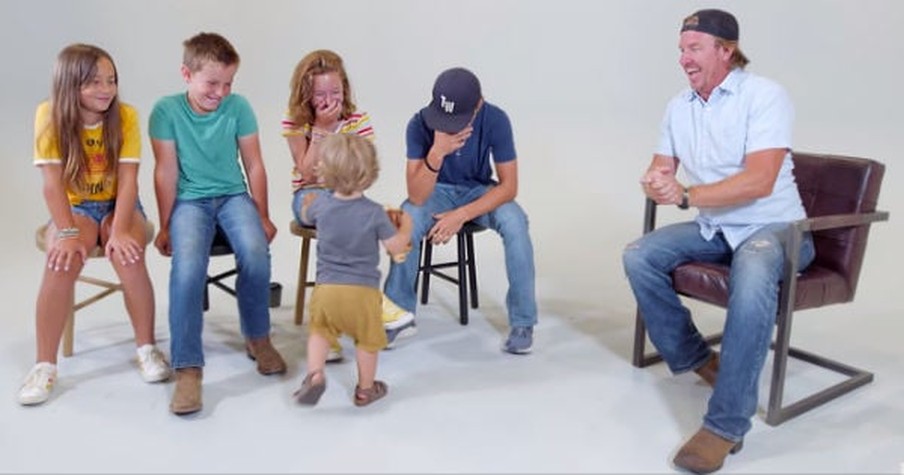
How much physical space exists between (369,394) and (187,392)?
59cm

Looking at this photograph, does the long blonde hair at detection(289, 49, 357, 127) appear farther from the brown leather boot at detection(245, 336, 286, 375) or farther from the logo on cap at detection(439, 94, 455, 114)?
the brown leather boot at detection(245, 336, 286, 375)

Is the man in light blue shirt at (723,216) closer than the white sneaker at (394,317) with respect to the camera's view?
Yes

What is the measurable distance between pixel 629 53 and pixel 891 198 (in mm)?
2272

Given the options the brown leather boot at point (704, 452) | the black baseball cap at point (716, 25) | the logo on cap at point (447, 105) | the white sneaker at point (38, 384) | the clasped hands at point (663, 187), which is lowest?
the white sneaker at point (38, 384)

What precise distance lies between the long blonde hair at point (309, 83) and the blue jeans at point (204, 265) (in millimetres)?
401

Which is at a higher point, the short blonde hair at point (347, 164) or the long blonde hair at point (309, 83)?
the long blonde hair at point (309, 83)

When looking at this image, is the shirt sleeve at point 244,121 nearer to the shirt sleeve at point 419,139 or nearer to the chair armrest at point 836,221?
the shirt sleeve at point 419,139

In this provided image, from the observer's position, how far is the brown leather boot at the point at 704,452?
250 centimetres

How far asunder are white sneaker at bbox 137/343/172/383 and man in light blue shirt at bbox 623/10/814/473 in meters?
1.67

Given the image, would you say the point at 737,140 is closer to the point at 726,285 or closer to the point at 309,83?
the point at 726,285

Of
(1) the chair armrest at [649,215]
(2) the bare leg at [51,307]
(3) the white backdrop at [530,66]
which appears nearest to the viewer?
(2) the bare leg at [51,307]

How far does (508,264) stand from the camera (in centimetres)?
344

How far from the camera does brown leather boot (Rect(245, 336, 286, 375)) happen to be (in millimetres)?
3174

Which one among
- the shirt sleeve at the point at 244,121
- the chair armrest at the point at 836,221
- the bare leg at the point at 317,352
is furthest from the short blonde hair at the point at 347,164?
the chair armrest at the point at 836,221
